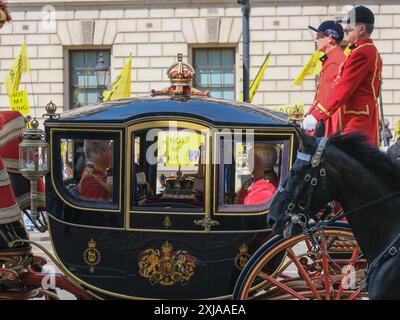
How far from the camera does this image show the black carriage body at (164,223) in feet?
17.7

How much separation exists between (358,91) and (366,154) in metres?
1.85

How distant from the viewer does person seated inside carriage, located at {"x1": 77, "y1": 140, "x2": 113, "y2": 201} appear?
222 inches

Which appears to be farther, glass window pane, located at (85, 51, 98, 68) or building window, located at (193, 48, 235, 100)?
glass window pane, located at (85, 51, 98, 68)

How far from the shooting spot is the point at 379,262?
4.34m

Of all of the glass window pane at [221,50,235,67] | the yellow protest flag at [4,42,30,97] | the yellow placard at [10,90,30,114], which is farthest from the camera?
the glass window pane at [221,50,235,67]

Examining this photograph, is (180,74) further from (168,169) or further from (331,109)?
(331,109)

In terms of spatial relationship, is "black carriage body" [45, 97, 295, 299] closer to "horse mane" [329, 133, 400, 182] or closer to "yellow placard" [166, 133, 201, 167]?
"yellow placard" [166, 133, 201, 167]

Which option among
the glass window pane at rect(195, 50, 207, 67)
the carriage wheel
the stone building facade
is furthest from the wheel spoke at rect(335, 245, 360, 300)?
the glass window pane at rect(195, 50, 207, 67)

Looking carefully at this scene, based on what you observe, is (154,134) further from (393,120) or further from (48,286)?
(393,120)

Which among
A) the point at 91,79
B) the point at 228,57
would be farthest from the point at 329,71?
the point at 91,79

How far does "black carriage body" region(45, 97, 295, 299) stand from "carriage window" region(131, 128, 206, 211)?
0.04 meters

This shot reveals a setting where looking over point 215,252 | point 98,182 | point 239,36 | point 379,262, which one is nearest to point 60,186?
point 98,182

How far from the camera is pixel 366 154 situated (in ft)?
14.7
